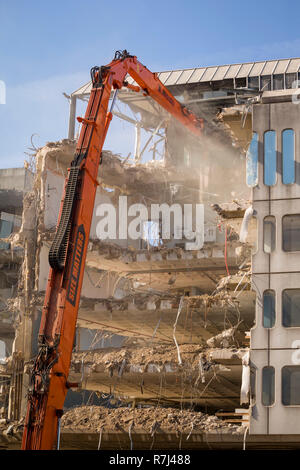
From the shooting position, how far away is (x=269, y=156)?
28.1m

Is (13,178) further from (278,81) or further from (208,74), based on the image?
(278,81)

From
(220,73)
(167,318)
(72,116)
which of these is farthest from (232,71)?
(167,318)

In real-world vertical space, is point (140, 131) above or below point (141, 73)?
above

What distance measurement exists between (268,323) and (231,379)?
25.0ft

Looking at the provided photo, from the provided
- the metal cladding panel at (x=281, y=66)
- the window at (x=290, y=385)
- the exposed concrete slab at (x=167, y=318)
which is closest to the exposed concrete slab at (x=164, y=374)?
the exposed concrete slab at (x=167, y=318)

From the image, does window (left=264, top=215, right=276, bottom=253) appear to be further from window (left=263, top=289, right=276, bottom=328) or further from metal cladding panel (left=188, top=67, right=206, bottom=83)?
metal cladding panel (left=188, top=67, right=206, bottom=83)

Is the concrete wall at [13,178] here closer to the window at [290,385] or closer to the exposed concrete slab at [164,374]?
the exposed concrete slab at [164,374]

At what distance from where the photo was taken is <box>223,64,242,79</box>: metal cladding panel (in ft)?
155

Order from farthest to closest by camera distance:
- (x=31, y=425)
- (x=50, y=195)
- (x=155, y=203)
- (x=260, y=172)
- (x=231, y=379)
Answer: (x=155, y=203) → (x=50, y=195) → (x=231, y=379) → (x=260, y=172) → (x=31, y=425)

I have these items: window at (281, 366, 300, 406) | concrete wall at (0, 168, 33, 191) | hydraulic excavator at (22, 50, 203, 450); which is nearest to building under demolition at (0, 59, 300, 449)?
window at (281, 366, 300, 406)

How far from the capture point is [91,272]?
44.0m
